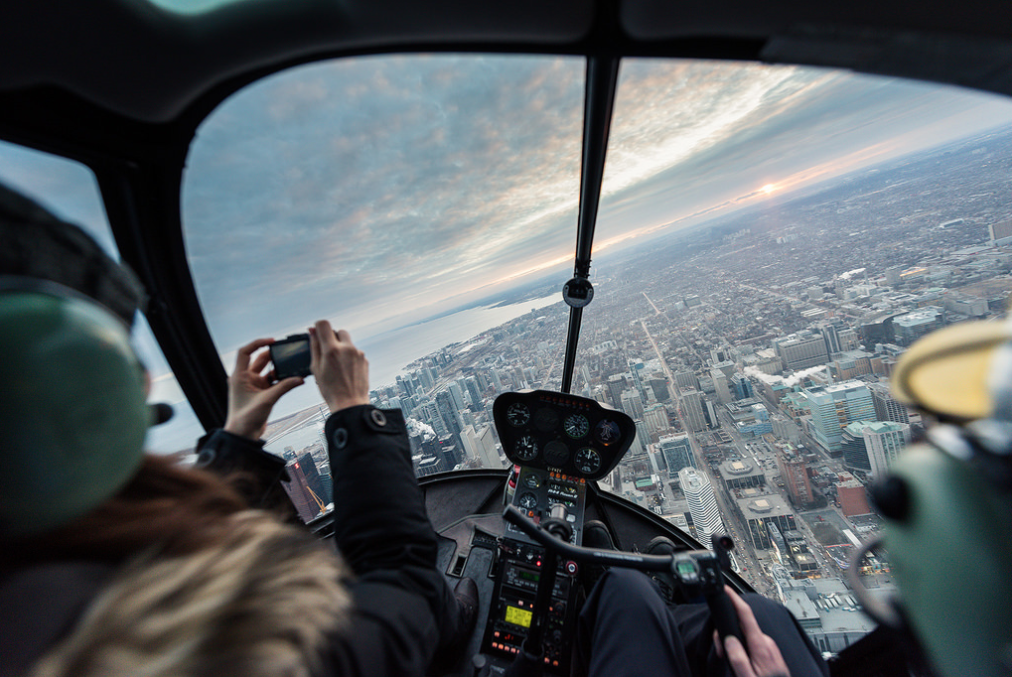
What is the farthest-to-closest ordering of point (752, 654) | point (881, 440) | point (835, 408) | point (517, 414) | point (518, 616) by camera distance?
1. point (517, 414)
2. point (518, 616)
3. point (835, 408)
4. point (881, 440)
5. point (752, 654)

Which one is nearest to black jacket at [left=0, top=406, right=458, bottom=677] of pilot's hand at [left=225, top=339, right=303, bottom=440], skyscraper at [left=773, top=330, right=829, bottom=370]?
pilot's hand at [left=225, top=339, right=303, bottom=440]

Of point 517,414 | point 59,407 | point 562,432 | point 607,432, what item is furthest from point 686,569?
point 59,407

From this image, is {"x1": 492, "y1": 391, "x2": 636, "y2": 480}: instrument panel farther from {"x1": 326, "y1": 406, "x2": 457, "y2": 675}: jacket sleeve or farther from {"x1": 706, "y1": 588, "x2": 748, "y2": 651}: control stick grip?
{"x1": 326, "y1": 406, "x2": 457, "y2": 675}: jacket sleeve

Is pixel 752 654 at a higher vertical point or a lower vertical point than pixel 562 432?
lower

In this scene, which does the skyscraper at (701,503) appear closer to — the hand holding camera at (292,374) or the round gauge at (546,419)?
the round gauge at (546,419)

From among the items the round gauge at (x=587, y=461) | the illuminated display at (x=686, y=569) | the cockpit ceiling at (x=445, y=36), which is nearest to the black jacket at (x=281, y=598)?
the illuminated display at (x=686, y=569)

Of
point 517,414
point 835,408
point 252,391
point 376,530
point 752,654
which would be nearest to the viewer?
point 376,530

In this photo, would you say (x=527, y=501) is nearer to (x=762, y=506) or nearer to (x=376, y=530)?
(x=762, y=506)
